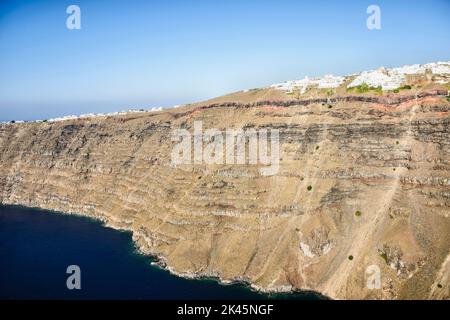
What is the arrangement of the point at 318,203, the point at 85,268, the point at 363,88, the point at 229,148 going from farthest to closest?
the point at 229,148
the point at 363,88
the point at 85,268
the point at 318,203

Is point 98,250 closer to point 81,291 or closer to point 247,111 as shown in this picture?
point 81,291

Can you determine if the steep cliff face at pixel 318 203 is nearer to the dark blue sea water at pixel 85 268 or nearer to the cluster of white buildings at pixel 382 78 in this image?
Result: the dark blue sea water at pixel 85 268

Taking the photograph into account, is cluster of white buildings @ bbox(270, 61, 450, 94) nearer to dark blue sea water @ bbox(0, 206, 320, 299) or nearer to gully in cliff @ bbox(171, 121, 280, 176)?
gully in cliff @ bbox(171, 121, 280, 176)

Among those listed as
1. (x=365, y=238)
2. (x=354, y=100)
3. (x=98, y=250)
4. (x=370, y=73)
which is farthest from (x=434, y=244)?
(x=98, y=250)

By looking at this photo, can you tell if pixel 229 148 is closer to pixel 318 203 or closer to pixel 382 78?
pixel 318 203

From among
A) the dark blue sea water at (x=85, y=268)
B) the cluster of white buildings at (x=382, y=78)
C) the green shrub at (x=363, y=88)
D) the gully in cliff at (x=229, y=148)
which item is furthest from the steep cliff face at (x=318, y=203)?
the cluster of white buildings at (x=382, y=78)

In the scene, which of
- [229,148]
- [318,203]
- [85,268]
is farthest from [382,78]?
[85,268]
